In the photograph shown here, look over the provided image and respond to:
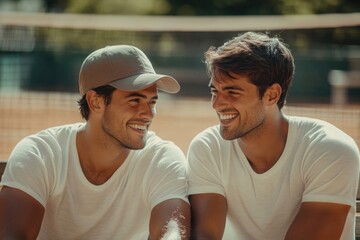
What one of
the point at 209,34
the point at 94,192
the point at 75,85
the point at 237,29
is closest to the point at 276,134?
the point at 94,192

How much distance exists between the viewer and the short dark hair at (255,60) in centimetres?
332

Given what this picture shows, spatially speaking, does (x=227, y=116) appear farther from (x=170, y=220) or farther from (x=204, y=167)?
(x=170, y=220)

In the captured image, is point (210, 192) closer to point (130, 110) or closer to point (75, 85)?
point (130, 110)

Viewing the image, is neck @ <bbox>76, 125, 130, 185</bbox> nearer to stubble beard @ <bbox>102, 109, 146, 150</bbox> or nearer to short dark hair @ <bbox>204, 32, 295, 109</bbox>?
stubble beard @ <bbox>102, 109, 146, 150</bbox>

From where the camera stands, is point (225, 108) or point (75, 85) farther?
point (75, 85)

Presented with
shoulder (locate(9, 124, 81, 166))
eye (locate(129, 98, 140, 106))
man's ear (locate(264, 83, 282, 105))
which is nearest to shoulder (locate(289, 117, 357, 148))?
man's ear (locate(264, 83, 282, 105))

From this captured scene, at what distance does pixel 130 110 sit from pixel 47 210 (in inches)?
20.8

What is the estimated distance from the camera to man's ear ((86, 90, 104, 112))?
11.4ft

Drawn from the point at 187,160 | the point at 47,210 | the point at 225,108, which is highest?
the point at 225,108

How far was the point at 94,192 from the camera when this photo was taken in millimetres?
3395

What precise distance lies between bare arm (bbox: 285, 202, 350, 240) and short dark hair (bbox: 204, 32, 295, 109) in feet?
1.68

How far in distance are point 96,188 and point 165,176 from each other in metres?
0.29

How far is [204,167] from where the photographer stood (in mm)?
3371

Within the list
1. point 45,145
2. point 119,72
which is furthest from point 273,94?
point 45,145
